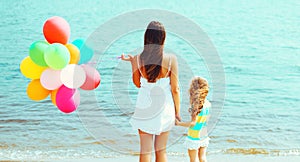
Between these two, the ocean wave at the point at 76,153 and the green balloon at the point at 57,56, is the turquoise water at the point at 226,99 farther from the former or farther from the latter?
the green balloon at the point at 57,56

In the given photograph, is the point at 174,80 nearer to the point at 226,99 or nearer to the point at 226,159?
the point at 226,159

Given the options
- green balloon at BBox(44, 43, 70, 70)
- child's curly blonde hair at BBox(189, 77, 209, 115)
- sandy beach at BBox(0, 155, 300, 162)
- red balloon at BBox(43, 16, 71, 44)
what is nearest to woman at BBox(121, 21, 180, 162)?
child's curly blonde hair at BBox(189, 77, 209, 115)

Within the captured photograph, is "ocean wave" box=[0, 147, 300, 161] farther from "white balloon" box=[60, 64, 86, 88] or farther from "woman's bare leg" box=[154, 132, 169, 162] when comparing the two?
"white balloon" box=[60, 64, 86, 88]

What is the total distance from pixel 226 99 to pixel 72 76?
3.81 meters

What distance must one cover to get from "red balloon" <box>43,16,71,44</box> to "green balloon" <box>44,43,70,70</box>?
0.09m

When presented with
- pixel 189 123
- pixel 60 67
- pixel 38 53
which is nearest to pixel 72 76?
pixel 60 67

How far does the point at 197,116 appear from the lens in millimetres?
3734

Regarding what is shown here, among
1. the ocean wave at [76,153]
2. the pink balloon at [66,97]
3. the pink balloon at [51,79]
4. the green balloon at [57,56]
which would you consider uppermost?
the green balloon at [57,56]

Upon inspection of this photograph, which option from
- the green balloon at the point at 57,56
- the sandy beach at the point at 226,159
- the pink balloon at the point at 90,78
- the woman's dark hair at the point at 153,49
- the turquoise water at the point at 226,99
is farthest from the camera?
the turquoise water at the point at 226,99

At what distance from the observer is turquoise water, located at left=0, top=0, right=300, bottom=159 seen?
5.09m

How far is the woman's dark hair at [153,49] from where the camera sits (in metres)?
3.35

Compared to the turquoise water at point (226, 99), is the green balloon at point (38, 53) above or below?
above

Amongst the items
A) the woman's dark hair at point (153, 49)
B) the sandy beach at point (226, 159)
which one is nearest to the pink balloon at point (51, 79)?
the woman's dark hair at point (153, 49)

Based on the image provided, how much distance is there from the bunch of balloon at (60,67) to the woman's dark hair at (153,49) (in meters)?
0.45
